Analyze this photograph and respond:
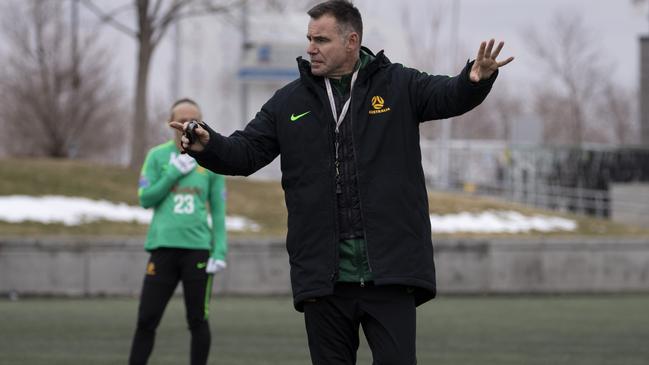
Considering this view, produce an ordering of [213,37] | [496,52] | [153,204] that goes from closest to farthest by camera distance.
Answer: [496,52]
[153,204]
[213,37]

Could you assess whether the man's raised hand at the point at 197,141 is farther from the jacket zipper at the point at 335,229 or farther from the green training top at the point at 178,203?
the green training top at the point at 178,203

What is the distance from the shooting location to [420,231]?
223 inches

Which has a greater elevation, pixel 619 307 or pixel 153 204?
pixel 153 204

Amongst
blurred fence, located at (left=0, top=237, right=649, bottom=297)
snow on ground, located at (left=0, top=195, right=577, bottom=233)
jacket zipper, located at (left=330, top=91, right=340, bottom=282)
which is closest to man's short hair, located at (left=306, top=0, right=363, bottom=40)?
jacket zipper, located at (left=330, top=91, right=340, bottom=282)

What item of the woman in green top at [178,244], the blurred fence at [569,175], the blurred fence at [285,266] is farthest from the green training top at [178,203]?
the blurred fence at [569,175]

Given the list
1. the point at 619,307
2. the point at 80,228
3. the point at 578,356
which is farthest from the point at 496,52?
the point at 80,228

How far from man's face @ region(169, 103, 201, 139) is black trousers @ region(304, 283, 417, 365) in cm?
343

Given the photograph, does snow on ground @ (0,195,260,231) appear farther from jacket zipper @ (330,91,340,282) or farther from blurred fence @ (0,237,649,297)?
jacket zipper @ (330,91,340,282)

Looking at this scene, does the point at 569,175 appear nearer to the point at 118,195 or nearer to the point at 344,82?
the point at 118,195

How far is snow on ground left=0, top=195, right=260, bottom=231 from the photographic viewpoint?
72.3 feet

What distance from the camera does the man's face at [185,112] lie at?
8844mm

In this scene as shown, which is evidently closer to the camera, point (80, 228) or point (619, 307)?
point (619, 307)

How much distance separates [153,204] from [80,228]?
12.8 m

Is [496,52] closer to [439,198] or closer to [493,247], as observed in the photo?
[493,247]
